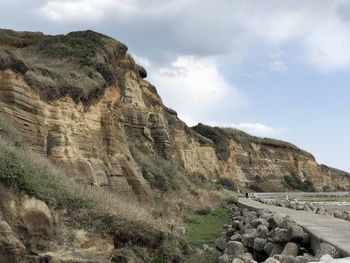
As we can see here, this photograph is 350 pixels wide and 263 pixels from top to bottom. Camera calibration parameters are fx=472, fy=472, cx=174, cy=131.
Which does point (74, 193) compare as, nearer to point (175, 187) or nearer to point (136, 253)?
point (136, 253)

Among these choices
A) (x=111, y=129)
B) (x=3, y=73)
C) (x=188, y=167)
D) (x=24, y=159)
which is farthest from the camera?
(x=188, y=167)

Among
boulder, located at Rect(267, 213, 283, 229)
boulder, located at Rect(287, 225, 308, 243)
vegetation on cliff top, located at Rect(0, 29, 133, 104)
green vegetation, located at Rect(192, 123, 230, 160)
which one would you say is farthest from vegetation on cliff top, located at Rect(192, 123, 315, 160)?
boulder, located at Rect(287, 225, 308, 243)

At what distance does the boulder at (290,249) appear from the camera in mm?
10000

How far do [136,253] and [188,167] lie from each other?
4494cm

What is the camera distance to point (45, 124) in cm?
1770

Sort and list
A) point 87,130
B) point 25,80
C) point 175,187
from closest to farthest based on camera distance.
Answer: point 25,80 → point 87,130 → point 175,187

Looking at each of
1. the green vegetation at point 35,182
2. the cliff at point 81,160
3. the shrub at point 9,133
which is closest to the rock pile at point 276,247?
the cliff at point 81,160

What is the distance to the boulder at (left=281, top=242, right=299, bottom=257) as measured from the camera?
10000mm

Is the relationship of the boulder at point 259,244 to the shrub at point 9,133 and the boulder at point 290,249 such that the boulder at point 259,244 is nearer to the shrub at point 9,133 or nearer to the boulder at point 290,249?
the boulder at point 290,249

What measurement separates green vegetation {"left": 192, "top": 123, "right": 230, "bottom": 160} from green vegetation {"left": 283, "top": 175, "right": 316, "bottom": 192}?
16292 mm

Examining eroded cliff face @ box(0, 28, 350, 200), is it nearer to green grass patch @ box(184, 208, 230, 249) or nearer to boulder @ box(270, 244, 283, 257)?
green grass patch @ box(184, 208, 230, 249)

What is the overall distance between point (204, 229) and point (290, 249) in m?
9.56

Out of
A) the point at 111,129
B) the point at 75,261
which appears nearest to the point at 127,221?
the point at 75,261

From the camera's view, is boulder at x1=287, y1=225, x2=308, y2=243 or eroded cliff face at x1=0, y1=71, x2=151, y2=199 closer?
boulder at x1=287, y1=225, x2=308, y2=243
